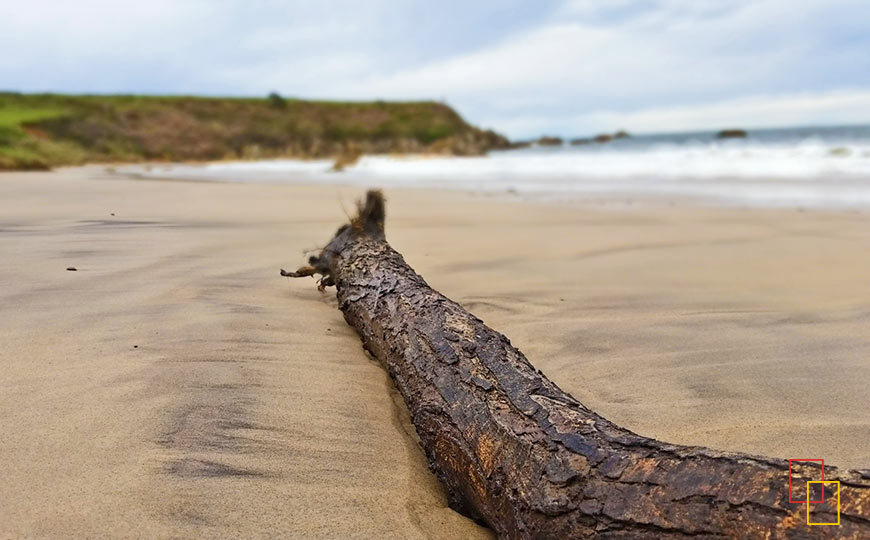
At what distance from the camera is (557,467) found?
5.25 ft

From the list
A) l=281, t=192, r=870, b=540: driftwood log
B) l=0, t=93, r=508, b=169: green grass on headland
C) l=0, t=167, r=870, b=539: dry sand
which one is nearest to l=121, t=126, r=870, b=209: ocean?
l=0, t=167, r=870, b=539: dry sand

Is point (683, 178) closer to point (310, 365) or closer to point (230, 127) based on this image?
point (310, 365)

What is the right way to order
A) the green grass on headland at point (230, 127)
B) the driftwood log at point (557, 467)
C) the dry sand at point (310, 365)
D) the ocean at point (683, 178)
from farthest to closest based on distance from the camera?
the green grass on headland at point (230, 127) → the ocean at point (683, 178) → the dry sand at point (310, 365) → the driftwood log at point (557, 467)

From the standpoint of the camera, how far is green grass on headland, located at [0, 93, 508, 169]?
115ft

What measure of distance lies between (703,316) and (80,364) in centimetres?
284

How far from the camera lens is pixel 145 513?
5.30ft

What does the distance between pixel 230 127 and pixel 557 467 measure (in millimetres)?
46586

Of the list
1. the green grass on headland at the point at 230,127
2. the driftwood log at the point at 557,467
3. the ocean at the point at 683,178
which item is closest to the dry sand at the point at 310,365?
the driftwood log at the point at 557,467

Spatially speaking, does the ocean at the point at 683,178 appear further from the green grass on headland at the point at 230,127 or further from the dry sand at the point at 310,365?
the green grass on headland at the point at 230,127

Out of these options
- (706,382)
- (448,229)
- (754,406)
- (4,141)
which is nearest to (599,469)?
(754,406)

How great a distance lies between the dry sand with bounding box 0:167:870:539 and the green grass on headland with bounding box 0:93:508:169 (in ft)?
82.9

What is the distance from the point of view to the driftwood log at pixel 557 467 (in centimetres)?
134

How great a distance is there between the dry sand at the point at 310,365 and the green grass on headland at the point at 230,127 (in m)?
25.3

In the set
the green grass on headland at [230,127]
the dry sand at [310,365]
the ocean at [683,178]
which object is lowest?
the dry sand at [310,365]
